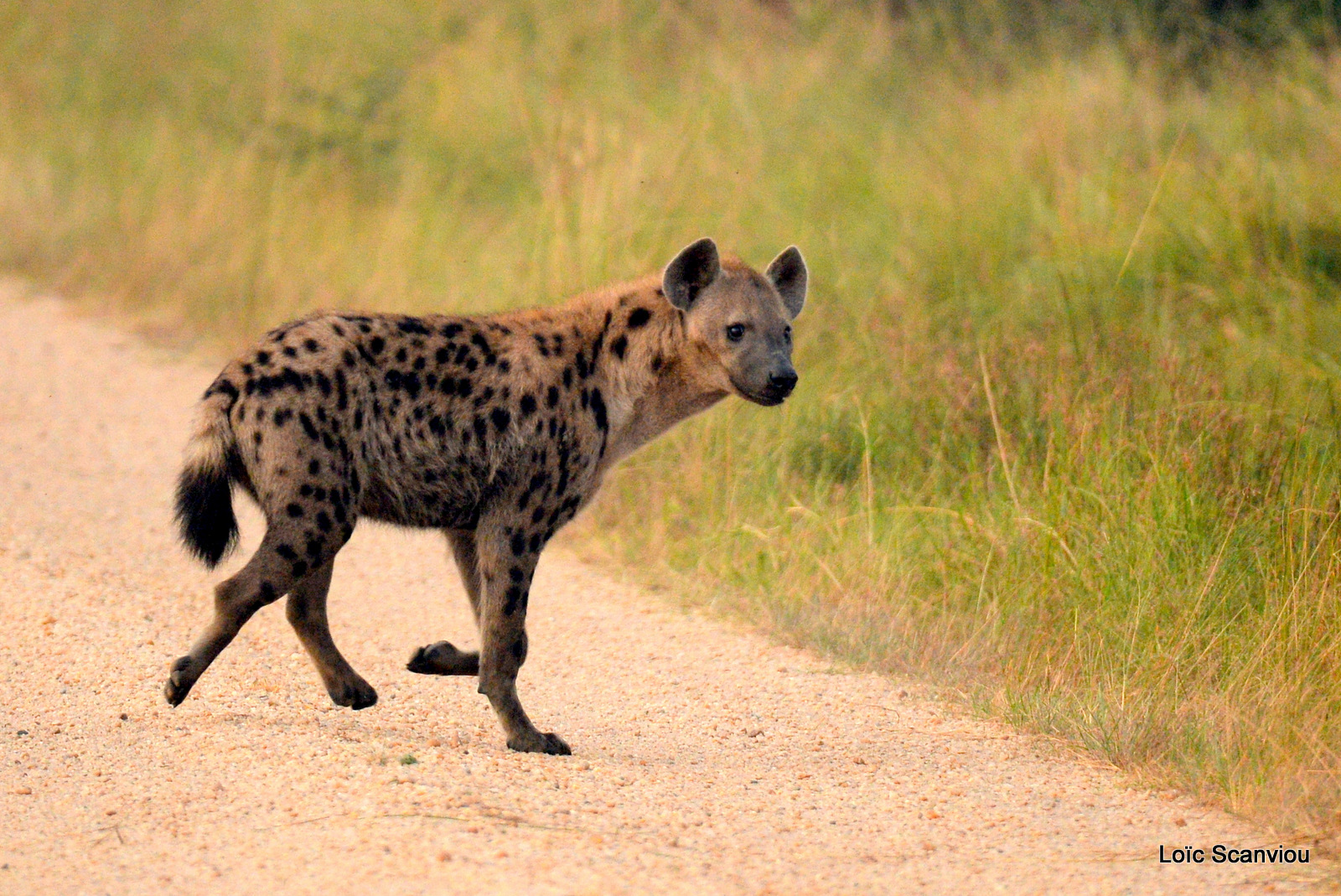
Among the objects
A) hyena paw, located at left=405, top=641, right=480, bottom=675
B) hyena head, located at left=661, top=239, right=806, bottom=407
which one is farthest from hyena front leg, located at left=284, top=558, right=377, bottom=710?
hyena head, located at left=661, top=239, right=806, bottom=407

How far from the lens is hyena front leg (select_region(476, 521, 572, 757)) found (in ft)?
14.1

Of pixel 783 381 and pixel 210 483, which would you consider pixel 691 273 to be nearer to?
pixel 783 381

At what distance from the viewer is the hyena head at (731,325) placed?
4.67 meters

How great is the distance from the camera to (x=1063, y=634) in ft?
15.7

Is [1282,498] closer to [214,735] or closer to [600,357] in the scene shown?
[600,357]

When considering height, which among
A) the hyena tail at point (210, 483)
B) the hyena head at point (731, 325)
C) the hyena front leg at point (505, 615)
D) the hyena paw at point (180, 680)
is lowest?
the hyena paw at point (180, 680)

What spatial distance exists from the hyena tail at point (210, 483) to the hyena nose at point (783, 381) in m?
1.41

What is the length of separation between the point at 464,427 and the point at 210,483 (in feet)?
2.12

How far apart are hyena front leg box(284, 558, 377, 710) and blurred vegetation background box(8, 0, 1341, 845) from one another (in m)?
1.40

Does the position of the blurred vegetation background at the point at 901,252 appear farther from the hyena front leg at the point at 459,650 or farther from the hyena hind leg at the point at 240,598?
the hyena hind leg at the point at 240,598

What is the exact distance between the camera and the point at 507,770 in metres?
3.88

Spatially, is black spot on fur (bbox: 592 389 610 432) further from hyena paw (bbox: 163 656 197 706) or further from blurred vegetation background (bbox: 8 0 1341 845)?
hyena paw (bbox: 163 656 197 706)

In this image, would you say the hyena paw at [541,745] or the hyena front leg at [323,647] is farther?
the hyena front leg at [323,647]

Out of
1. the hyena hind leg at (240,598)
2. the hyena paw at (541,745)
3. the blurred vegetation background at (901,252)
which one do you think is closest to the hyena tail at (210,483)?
the hyena hind leg at (240,598)
